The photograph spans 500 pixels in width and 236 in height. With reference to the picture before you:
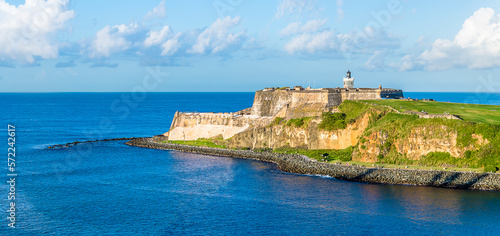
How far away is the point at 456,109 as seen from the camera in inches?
3182

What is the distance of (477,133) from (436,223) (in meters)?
22.0

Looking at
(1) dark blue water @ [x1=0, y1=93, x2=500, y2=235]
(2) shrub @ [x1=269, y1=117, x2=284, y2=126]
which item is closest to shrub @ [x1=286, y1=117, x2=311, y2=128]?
(2) shrub @ [x1=269, y1=117, x2=284, y2=126]

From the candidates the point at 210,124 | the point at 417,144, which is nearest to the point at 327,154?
the point at 417,144

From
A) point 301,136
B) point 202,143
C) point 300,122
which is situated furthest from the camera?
point 202,143

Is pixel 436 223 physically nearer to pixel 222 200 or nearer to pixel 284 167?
pixel 222 200

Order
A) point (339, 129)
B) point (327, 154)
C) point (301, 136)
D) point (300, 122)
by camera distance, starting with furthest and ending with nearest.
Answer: point (300, 122) → point (301, 136) → point (339, 129) → point (327, 154)

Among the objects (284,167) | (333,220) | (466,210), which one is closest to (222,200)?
(333,220)

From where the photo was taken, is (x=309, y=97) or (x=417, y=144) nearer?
(x=417, y=144)

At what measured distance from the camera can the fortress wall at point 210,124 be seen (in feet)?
326

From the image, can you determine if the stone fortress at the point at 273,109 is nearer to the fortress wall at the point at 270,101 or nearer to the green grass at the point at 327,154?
the fortress wall at the point at 270,101

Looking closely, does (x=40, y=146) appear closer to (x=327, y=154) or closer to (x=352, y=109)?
(x=327, y=154)

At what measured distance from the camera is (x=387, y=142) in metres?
72.1

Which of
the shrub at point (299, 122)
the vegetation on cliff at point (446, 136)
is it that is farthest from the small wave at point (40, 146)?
the vegetation on cliff at point (446, 136)

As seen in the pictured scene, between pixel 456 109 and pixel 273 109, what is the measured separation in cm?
3574
